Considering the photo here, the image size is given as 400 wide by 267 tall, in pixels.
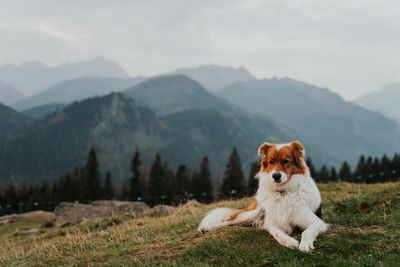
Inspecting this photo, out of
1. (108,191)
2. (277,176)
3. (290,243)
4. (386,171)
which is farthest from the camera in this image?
(108,191)

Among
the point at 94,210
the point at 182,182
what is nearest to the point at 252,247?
the point at 94,210

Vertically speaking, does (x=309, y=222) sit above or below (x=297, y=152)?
below

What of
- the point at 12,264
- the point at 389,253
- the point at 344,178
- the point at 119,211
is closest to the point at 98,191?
the point at 119,211

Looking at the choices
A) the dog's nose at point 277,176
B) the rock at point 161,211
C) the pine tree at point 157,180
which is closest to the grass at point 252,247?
the dog's nose at point 277,176

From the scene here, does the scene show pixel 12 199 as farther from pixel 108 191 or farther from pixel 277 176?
pixel 277 176

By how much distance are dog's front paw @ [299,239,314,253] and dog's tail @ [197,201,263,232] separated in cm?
151

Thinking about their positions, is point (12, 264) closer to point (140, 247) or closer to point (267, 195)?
point (140, 247)

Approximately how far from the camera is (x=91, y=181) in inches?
2795

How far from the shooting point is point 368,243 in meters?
5.29

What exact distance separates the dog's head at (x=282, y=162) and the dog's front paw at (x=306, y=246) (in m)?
1.11

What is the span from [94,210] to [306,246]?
21.1 m

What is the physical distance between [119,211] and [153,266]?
1701 cm

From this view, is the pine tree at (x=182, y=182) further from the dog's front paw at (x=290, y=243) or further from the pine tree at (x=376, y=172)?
the dog's front paw at (x=290, y=243)

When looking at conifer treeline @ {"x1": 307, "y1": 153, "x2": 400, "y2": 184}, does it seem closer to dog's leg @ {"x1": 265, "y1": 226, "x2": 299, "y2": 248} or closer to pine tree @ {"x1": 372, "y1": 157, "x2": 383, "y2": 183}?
pine tree @ {"x1": 372, "y1": 157, "x2": 383, "y2": 183}
